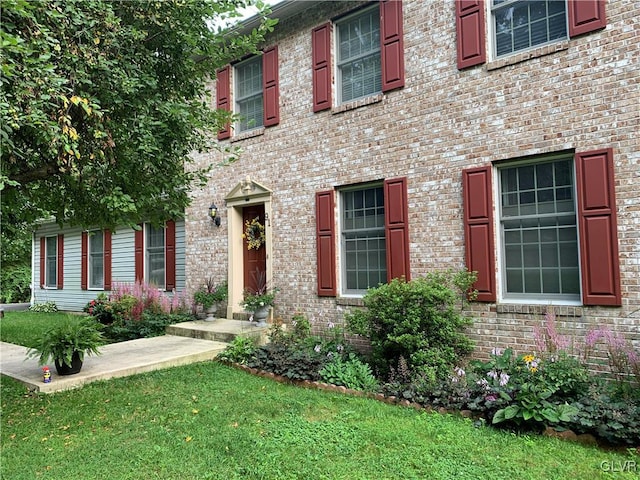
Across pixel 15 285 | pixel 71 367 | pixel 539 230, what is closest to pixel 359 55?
pixel 539 230

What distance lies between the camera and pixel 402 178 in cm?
666

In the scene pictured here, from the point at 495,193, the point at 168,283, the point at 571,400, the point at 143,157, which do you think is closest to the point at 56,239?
the point at 168,283

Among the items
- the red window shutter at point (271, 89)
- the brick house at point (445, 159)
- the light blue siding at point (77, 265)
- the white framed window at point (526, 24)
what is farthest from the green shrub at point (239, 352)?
the white framed window at point (526, 24)

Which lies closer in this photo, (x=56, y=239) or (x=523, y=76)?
(x=523, y=76)

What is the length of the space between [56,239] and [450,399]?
51.6ft

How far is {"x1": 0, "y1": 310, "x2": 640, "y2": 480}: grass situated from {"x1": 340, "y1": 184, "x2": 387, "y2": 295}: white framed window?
7.93ft

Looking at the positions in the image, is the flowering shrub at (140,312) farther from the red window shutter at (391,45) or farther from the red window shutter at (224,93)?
the red window shutter at (391,45)

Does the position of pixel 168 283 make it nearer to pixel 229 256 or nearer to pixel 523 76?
pixel 229 256

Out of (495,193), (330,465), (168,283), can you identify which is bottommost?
(330,465)

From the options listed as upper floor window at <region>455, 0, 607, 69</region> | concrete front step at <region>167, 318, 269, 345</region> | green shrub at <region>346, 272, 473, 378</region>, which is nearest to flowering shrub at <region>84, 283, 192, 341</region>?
concrete front step at <region>167, 318, 269, 345</region>

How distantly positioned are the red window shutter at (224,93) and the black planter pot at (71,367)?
5185mm

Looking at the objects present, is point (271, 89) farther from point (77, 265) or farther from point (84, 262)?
point (77, 265)

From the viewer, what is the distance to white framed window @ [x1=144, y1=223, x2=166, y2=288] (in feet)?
37.7

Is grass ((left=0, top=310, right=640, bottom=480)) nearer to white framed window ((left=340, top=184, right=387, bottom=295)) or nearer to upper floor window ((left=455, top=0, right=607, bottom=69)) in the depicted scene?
white framed window ((left=340, top=184, right=387, bottom=295))
